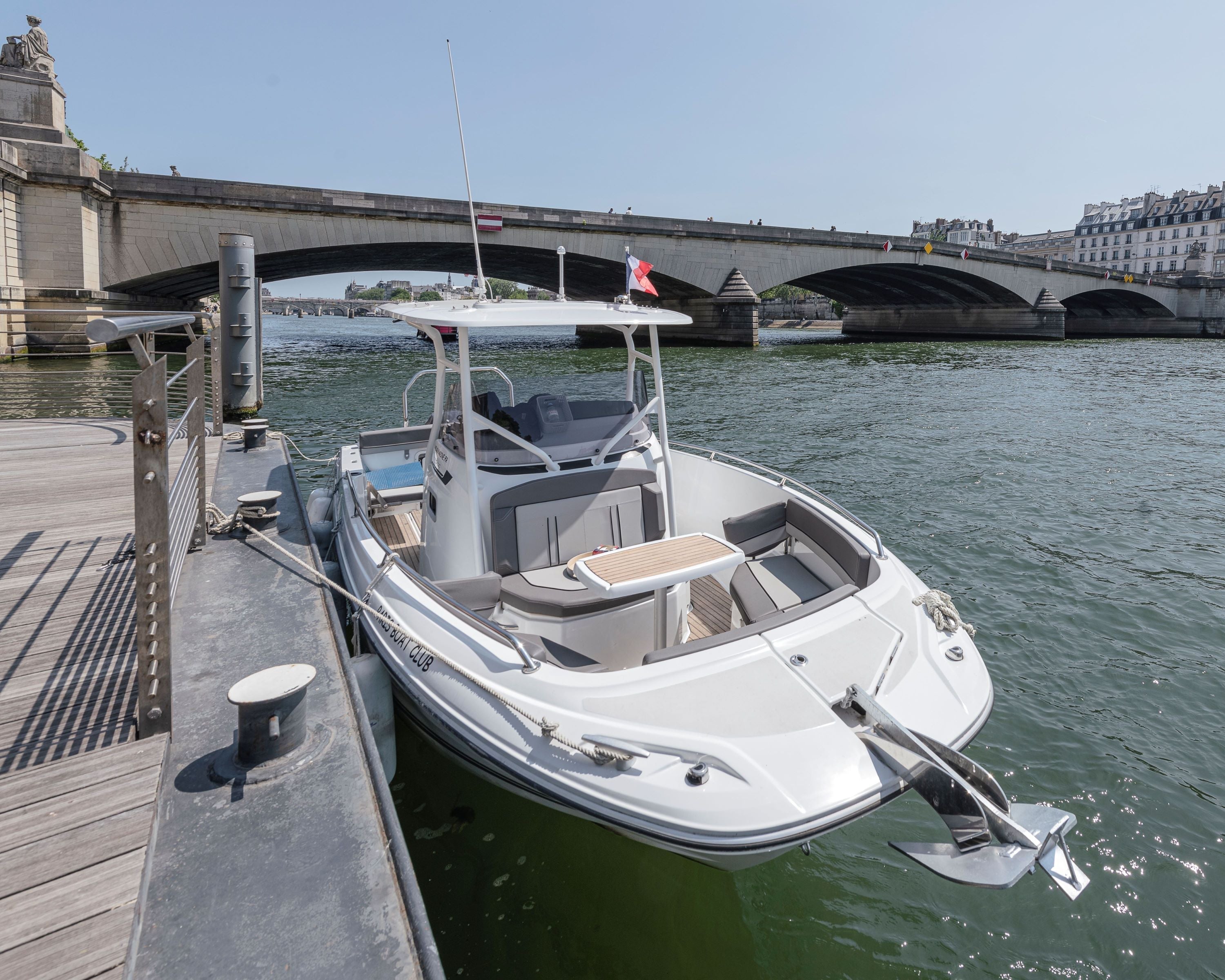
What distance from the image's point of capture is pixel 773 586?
5309 mm

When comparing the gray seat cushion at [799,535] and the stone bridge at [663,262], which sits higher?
the stone bridge at [663,262]

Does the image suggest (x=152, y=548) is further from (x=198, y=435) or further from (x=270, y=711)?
(x=198, y=435)

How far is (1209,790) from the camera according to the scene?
4.58m

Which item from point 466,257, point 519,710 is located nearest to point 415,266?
point 466,257

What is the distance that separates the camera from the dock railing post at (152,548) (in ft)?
7.79

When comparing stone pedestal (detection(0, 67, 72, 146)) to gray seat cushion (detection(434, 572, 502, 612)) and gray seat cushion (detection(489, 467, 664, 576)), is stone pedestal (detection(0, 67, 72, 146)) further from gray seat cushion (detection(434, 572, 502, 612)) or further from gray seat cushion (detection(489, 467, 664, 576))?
gray seat cushion (detection(434, 572, 502, 612))

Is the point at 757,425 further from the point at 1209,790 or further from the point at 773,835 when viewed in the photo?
the point at 773,835

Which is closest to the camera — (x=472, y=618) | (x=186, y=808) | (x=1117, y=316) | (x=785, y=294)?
(x=186, y=808)

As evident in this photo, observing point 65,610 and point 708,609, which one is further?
point 708,609

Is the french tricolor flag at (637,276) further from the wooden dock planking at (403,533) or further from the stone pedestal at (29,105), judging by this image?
the stone pedestal at (29,105)

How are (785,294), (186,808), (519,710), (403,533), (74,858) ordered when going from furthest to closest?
(785,294) < (403,533) < (519,710) < (186,808) < (74,858)

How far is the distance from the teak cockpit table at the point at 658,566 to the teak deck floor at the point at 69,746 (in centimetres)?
206

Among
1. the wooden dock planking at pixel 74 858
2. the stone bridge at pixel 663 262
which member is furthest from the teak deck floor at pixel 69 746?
the stone bridge at pixel 663 262

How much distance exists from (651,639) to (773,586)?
1.23 meters
